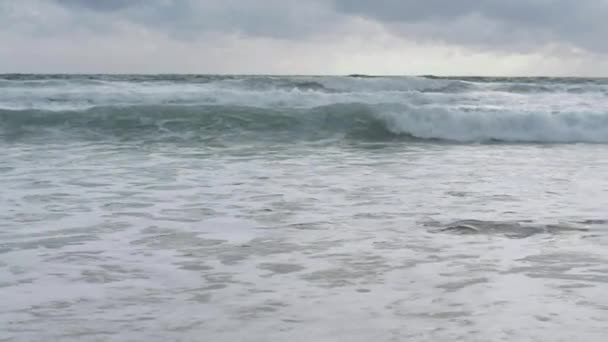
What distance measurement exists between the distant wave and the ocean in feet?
4.83

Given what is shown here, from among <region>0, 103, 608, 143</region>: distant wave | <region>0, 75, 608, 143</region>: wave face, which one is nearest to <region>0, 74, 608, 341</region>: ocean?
<region>0, 103, 608, 143</region>: distant wave

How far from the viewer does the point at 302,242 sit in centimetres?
445

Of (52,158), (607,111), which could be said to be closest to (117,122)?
(52,158)

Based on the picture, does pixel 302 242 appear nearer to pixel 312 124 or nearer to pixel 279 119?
pixel 312 124

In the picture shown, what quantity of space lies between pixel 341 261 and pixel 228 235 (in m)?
0.95

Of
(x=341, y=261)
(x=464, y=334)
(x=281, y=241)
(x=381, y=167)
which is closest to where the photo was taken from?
(x=464, y=334)

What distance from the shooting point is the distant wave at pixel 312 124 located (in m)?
12.6

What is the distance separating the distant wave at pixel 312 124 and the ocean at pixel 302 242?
1.47 m

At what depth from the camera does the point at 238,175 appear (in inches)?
295

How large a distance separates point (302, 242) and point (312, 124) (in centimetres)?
926

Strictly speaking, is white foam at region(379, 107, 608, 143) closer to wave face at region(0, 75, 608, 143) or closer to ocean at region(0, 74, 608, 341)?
wave face at region(0, 75, 608, 143)

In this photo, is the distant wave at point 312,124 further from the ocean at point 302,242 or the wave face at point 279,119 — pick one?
the ocean at point 302,242

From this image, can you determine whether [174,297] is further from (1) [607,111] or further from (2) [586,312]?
(1) [607,111]

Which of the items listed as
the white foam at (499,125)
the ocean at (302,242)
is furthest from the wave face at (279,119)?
the ocean at (302,242)
